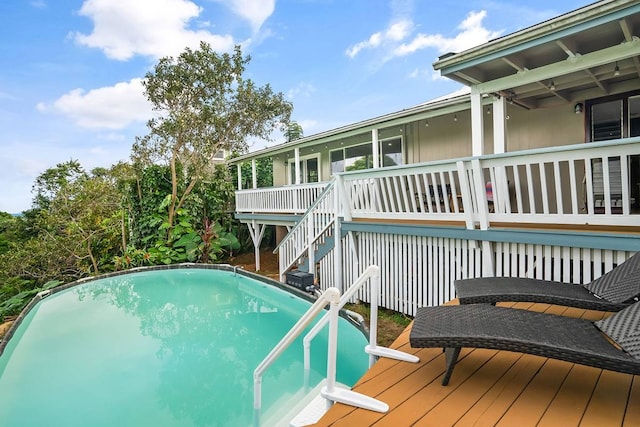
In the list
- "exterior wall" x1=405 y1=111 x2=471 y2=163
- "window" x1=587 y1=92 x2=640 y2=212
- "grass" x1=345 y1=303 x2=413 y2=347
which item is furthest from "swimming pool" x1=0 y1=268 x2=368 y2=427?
"exterior wall" x1=405 y1=111 x2=471 y2=163

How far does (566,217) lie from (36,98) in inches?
912

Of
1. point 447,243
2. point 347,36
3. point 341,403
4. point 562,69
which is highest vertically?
point 347,36

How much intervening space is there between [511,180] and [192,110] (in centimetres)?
1279

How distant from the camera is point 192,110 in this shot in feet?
49.5

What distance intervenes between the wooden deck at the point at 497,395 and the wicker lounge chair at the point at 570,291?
2.24 feet

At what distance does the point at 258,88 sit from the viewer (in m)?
17.6

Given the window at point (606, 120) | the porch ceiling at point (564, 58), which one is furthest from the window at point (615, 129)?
the porch ceiling at point (564, 58)

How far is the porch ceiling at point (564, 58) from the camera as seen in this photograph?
441cm

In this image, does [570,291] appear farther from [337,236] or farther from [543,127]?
[543,127]

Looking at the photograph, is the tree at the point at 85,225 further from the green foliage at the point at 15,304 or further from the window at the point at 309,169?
the window at the point at 309,169

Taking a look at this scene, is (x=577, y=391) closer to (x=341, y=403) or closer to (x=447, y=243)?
(x=341, y=403)

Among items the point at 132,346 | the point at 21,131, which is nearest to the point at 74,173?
the point at 21,131

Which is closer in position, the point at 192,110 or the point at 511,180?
the point at 511,180

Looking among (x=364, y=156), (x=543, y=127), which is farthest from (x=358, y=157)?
(x=543, y=127)
